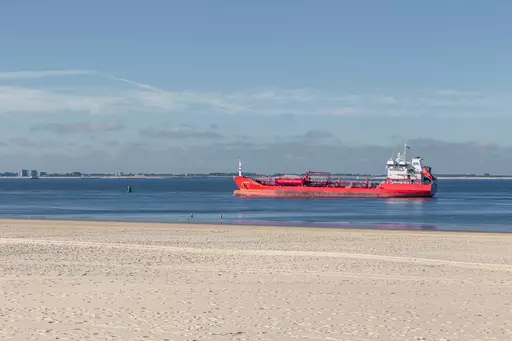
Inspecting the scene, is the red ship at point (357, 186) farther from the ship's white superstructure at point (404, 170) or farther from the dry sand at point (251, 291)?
the dry sand at point (251, 291)

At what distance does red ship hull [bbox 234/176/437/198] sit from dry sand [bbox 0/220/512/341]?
77466mm

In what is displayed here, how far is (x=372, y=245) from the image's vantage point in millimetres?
32906

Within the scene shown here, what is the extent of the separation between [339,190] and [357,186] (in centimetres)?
608

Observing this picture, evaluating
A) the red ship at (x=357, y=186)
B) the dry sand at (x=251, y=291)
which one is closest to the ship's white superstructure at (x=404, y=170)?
the red ship at (x=357, y=186)

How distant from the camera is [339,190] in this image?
112m

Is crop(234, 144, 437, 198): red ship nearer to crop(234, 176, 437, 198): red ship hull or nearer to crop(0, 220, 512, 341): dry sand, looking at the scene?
crop(234, 176, 437, 198): red ship hull

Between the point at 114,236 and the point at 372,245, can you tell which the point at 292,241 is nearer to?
the point at 372,245

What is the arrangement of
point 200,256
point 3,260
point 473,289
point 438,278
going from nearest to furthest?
point 473,289
point 438,278
point 3,260
point 200,256

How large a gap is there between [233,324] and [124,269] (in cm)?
913

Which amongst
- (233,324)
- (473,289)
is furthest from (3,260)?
(473,289)

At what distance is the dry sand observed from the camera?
1282cm

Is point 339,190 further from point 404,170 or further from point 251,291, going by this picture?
point 251,291

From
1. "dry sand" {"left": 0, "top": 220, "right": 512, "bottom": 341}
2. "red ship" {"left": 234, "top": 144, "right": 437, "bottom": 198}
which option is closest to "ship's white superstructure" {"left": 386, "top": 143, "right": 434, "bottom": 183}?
"red ship" {"left": 234, "top": 144, "right": 437, "bottom": 198}

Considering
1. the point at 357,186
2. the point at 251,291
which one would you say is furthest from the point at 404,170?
the point at 251,291
